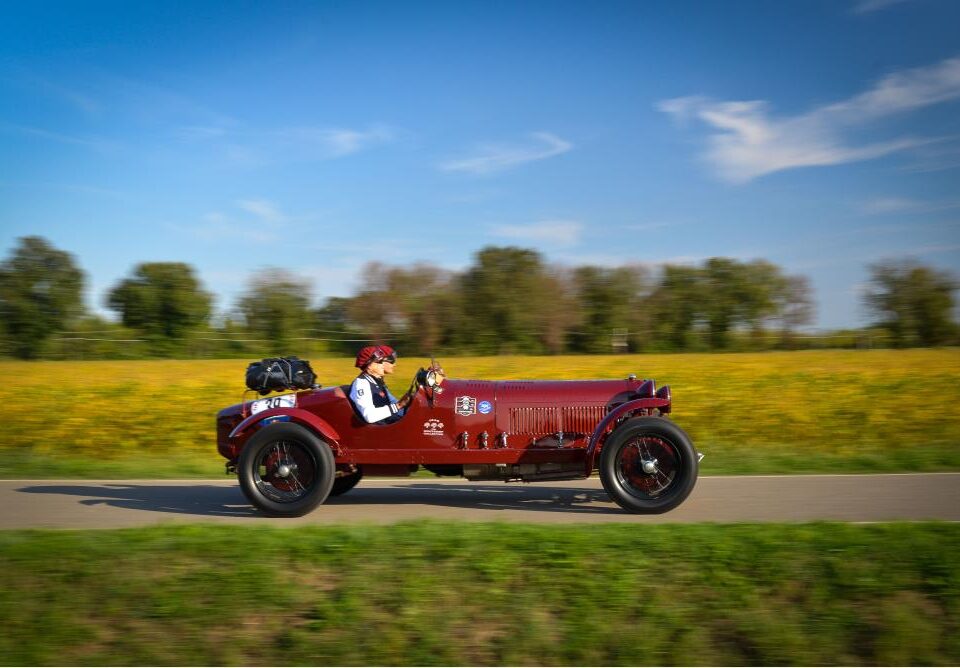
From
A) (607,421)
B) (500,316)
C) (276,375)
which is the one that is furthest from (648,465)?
(500,316)

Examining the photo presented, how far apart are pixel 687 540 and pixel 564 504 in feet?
7.99

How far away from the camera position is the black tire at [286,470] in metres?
7.92

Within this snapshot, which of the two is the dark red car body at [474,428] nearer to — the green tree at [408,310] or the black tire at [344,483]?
the black tire at [344,483]

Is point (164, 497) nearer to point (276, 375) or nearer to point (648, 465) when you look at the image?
point (276, 375)

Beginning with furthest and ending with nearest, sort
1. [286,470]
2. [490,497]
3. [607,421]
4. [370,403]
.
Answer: [490,497]
[370,403]
[286,470]
[607,421]

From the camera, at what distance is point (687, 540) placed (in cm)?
603

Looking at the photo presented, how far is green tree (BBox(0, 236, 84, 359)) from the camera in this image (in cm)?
2450

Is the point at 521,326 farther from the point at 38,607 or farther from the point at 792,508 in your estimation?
the point at 38,607

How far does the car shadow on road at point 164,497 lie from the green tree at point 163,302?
46.9 ft

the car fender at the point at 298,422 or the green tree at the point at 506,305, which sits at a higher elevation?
the green tree at the point at 506,305

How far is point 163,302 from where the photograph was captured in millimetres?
25797

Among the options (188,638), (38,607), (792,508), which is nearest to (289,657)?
(188,638)

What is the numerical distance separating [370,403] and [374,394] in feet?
0.44

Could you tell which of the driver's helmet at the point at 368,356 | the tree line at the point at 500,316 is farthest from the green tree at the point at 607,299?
the driver's helmet at the point at 368,356
